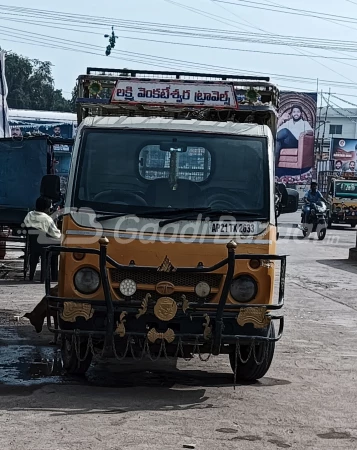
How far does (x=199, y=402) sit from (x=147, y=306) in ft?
2.93

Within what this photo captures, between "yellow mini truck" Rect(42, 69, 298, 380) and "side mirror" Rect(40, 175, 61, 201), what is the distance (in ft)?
0.05

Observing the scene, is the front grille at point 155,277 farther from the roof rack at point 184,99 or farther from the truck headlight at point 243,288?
the roof rack at point 184,99

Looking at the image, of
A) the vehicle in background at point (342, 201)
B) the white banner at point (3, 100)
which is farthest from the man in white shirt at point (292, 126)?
the white banner at point (3, 100)

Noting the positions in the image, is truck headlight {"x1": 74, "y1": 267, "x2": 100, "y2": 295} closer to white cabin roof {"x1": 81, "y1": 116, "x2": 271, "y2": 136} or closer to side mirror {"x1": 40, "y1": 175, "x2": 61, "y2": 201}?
side mirror {"x1": 40, "y1": 175, "x2": 61, "y2": 201}

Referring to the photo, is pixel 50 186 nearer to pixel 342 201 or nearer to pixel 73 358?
pixel 73 358

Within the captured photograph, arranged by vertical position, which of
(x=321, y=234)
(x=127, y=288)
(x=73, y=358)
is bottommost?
(x=321, y=234)

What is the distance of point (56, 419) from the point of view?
693 centimetres

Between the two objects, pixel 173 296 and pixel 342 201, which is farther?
pixel 342 201

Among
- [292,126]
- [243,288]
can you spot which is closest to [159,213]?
[243,288]

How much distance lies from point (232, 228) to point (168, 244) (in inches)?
23.1

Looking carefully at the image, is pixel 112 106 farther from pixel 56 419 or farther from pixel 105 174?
pixel 56 419

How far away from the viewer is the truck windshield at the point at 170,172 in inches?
328

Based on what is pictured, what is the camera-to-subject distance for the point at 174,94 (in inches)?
365

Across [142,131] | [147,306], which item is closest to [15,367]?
[147,306]
